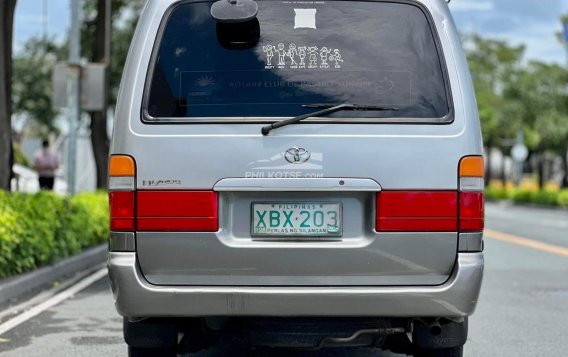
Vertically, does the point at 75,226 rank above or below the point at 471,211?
below

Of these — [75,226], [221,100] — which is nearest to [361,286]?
[221,100]

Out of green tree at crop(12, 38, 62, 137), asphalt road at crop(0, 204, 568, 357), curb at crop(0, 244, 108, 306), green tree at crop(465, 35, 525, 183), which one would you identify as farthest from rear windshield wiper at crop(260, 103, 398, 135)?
green tree at crop(465, 35, 525, 183)

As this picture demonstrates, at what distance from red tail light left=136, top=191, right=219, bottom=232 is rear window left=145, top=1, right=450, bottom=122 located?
36cm

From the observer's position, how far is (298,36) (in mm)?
4195

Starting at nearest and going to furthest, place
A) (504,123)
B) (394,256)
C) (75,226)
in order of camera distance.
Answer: (394,256)
(75,226)
(504,123)

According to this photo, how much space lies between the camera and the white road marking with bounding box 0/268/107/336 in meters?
6.89

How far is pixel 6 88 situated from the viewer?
35.5 feet

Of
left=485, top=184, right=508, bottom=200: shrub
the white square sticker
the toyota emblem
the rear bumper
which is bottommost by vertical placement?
left=485, top=184, right=508, bottom=200: shrub

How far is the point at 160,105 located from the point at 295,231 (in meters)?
0.85

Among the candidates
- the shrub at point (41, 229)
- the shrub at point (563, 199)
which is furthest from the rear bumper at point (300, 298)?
the shrub at point (563, 199)

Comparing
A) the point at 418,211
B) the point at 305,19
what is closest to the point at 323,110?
the point at 305,19

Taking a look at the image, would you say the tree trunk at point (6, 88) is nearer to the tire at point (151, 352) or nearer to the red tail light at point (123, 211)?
the tire at point (151, 352)

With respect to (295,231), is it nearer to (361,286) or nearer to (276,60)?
(361,286)

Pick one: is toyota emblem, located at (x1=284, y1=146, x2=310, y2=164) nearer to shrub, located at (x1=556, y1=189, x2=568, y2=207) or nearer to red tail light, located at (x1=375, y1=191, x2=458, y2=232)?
red tail light, located at (x1=375, y1=191, x2=458, y2=232)
